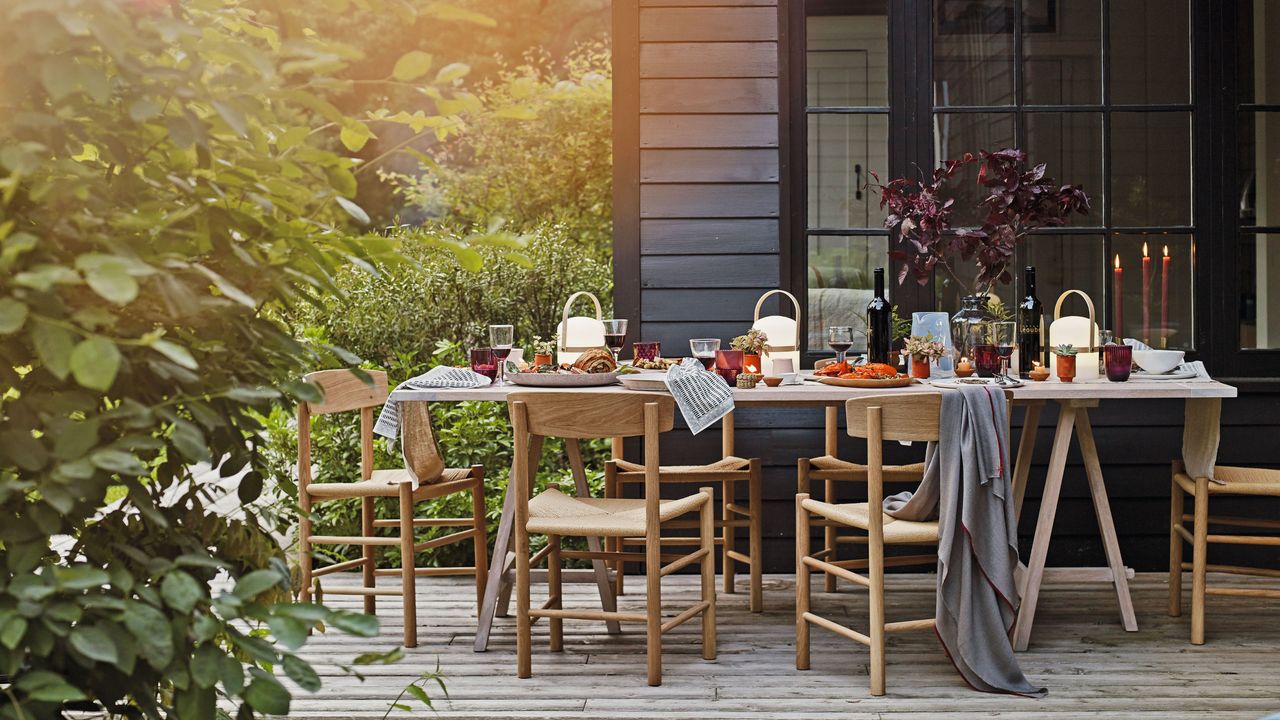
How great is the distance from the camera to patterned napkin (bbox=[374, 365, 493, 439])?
135 inches

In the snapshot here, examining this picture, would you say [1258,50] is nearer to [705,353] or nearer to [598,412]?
[705,353]

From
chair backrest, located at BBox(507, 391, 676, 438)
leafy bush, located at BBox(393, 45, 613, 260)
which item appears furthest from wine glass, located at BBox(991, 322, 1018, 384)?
leafy bush, located at BBox(393, 45, 613, 260)

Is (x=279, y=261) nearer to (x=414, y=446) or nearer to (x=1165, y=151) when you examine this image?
(x=414, y=446)

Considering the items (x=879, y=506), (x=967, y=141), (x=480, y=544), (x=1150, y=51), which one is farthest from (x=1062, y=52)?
(x=480, y=544)

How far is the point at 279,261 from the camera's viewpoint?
132 centimetres

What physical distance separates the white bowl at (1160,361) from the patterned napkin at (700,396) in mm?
1369

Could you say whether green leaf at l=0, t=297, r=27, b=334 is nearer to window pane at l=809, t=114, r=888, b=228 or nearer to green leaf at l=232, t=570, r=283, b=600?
green leaf at l=232, t=570, r=283, b=600

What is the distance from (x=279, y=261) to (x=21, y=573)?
0.43 m

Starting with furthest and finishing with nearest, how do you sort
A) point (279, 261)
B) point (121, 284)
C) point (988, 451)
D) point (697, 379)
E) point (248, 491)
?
point (697, 379), point (988, 451), point (248, 491), point (279, 261), point (121, 284)

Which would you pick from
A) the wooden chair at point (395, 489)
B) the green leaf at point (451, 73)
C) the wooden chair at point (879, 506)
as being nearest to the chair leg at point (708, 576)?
the wooden chair at point (879, 506)

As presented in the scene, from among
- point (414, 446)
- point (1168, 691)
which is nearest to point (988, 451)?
point (1168, 691)

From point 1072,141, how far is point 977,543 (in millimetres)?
2243

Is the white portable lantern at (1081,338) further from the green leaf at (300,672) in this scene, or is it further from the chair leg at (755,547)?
the green leaf at (300,672)

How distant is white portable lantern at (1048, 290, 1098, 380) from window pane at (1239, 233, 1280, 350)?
1.01 metres
